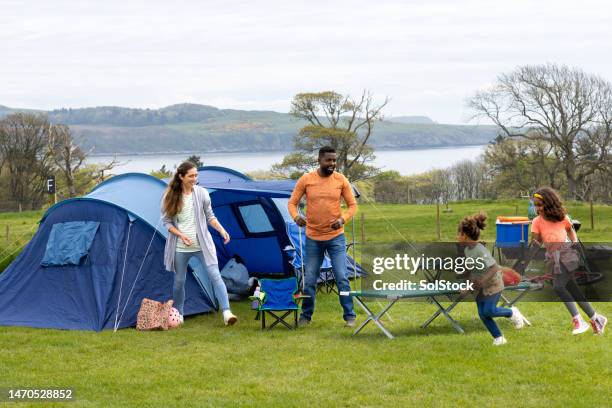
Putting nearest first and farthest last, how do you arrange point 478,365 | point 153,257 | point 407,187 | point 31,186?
point 478,365, point 153,257, point 31,186, point 407,187

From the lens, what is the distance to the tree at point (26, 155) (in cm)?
4178

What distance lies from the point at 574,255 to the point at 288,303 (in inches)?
105

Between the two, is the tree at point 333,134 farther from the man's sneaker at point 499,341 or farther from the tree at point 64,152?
the man's sneaker at point 499,341

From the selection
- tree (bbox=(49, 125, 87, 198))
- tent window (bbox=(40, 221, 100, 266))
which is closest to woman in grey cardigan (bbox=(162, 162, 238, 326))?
tent window (bbox=(40, 221, 100, 266))

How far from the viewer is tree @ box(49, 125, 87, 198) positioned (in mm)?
38731

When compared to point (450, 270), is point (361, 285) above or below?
below

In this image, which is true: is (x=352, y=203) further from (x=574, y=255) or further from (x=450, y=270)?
(x=574, y=255)

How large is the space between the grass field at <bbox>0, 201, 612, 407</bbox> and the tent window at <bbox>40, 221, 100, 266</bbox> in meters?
0.89

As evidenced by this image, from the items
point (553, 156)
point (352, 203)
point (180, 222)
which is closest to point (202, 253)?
point (180, 222)

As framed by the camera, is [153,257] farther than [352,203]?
Yes

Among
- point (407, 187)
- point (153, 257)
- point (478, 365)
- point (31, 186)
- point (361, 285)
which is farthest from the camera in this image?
point (407, 187)

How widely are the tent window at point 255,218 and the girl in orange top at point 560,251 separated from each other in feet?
15.6

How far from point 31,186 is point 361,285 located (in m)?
34.6

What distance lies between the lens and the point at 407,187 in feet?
168
